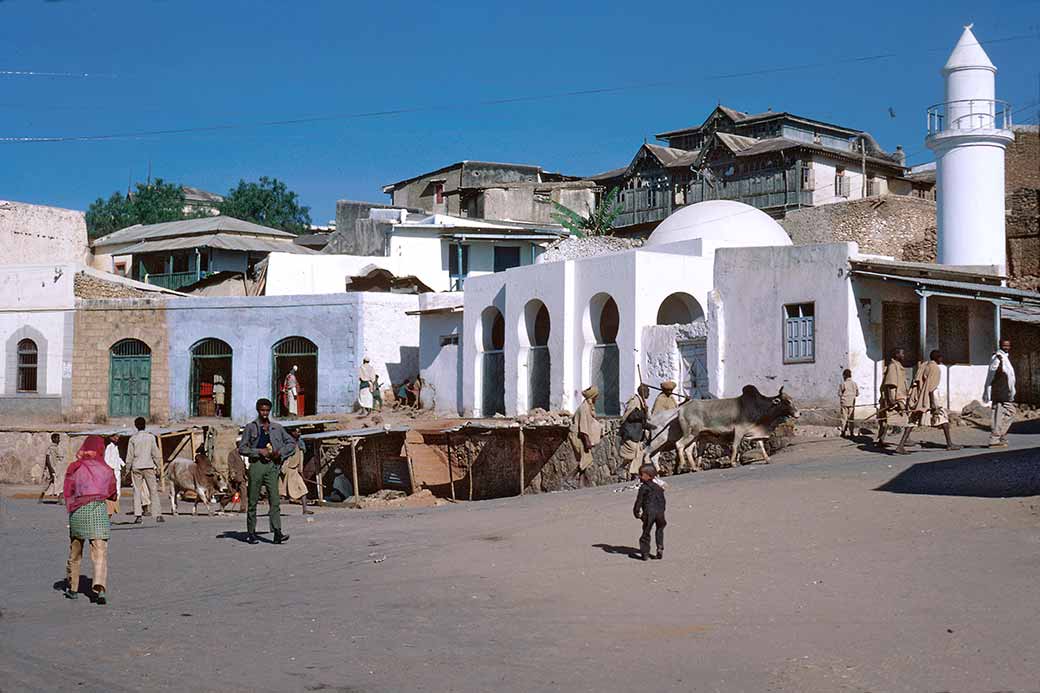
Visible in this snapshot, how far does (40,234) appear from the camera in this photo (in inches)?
1588

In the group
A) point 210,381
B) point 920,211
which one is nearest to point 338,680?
point 210,381

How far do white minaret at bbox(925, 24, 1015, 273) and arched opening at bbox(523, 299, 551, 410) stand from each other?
10.8m

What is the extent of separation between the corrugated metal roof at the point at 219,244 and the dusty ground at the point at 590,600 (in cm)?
2965

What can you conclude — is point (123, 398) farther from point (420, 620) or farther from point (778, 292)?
point (420, 620)

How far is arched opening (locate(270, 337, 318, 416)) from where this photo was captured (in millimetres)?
33938

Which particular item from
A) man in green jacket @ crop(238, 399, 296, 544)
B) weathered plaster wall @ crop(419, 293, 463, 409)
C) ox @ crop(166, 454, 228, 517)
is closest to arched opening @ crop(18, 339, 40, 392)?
weathered plaster wall @ crop(419, 293, 463, 409)

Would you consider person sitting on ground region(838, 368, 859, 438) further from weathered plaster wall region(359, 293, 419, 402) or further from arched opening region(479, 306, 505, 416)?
weathered plaster wall region(359, 293, 419, 402)

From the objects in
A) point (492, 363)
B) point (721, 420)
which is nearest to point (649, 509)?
point (721, 420)

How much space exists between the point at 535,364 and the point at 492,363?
210 centimetres

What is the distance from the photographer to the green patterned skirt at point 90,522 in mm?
10797

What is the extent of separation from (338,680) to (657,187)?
159ft

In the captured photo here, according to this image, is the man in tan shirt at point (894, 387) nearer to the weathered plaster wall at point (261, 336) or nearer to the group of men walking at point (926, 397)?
the group of men walking at point (926, 397)

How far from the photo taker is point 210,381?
35.6 metres

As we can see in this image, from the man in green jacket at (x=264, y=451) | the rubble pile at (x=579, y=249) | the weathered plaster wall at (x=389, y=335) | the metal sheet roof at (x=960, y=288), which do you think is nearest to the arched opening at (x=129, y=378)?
the weathered plaster wall at (x=389, y=335)
